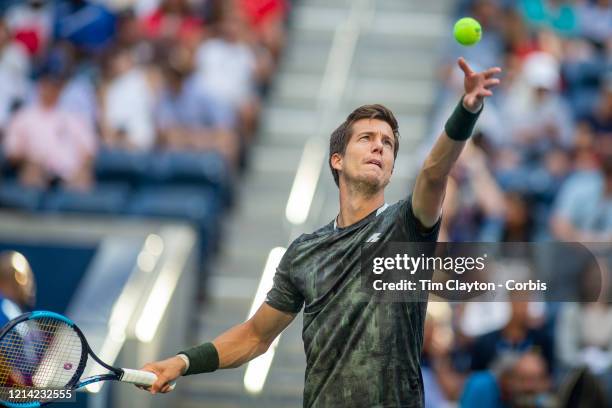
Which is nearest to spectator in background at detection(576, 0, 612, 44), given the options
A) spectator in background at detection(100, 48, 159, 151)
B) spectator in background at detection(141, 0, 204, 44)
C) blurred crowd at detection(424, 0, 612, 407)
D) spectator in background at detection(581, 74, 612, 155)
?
blurred crowd at detection(424, 0, 612, 407)

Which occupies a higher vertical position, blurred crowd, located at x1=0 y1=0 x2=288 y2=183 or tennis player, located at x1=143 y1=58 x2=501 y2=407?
blurred crowd, located at x1=0 y1=0 x2=288 y2=183

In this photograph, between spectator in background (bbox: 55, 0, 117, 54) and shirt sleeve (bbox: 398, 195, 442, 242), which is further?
spectator in background (bbox: 55, 0, 117, 54)

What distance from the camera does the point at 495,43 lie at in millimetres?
12742

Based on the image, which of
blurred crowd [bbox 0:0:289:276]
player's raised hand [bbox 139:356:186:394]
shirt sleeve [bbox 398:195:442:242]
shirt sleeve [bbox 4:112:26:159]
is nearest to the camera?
shirt sleeve [bbox 398:195:442:242]

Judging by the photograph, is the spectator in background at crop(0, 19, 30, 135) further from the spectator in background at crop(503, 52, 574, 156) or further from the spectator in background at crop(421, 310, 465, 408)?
the spectator in background at crop(421, 310, 465, 408)

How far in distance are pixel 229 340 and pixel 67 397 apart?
0.70 m

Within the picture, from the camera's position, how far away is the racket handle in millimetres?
5199

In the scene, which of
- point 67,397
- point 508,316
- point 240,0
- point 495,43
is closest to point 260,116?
point 240,0

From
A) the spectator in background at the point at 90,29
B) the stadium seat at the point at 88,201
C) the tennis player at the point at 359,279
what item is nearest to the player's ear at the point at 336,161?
the tennis player at the point at 359,279

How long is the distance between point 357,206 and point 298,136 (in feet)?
24.1

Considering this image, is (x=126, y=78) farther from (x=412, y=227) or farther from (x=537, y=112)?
(x=412, y=227)

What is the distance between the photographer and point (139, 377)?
5223 millimetres

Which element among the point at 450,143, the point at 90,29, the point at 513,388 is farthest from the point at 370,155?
the point at 90,29

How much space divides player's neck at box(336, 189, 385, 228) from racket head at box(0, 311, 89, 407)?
118cm
